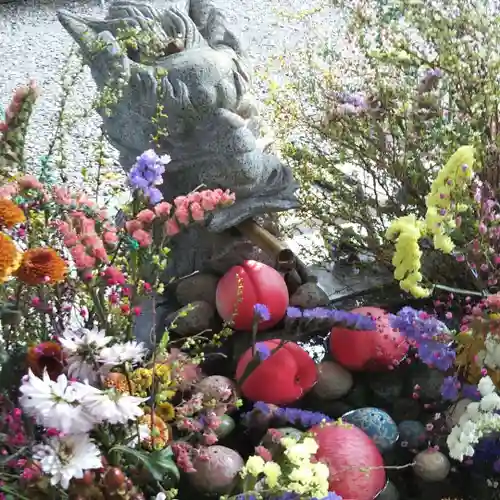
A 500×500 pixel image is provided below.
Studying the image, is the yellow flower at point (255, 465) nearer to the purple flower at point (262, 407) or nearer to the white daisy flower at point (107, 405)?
the white daisy flower at point (107, 405)

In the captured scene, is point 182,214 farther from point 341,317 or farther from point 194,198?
point 341,317

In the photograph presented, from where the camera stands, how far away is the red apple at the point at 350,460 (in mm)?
796

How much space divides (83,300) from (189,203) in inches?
7.0

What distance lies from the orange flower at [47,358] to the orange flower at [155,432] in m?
0.09

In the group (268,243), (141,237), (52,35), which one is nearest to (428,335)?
(268,243)

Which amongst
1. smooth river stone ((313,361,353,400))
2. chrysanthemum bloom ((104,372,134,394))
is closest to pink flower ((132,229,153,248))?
chrysanthemum bloom ((104,372,134,394))

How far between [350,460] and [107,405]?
375 mm

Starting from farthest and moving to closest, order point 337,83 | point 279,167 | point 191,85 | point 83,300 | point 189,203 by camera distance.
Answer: point 337,83, point 279,167, point 191,85, point 83,300, point 189,203

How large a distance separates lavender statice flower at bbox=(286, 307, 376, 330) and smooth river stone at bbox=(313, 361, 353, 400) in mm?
67

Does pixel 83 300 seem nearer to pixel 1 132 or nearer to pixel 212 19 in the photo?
pixel 1 132

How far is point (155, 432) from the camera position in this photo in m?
0.67

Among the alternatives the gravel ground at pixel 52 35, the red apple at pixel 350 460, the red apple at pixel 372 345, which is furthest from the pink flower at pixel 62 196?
the gravel ground at pixel 52 35

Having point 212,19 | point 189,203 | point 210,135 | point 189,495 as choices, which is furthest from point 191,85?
point 189,495

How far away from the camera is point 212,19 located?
3.34 feet
